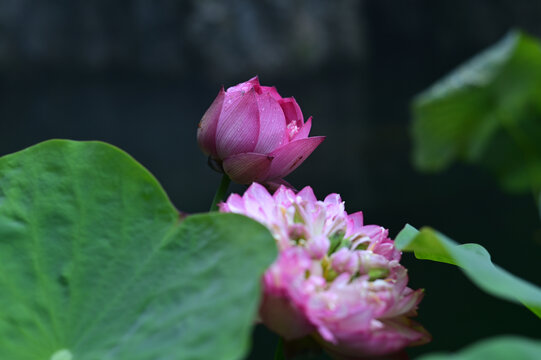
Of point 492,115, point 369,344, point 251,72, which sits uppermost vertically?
point 369,344

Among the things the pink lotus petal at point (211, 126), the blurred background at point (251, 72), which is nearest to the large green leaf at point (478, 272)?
the pink lotus petal at point (211, 126)

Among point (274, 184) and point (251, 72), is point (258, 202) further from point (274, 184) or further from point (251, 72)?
point (251, 72)

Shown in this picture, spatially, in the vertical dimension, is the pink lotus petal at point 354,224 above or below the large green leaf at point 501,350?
below

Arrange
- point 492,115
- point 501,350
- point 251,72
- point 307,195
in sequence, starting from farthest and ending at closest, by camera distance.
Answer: point 251,72
point 492,115
point 307,195
point 501,350

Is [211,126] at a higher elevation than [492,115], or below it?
higher

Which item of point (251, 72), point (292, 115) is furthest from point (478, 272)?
point (251, 72)

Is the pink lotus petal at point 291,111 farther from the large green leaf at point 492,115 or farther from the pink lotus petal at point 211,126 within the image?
the large green leaf at point 492,115

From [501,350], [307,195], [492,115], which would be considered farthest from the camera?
[492,115]
